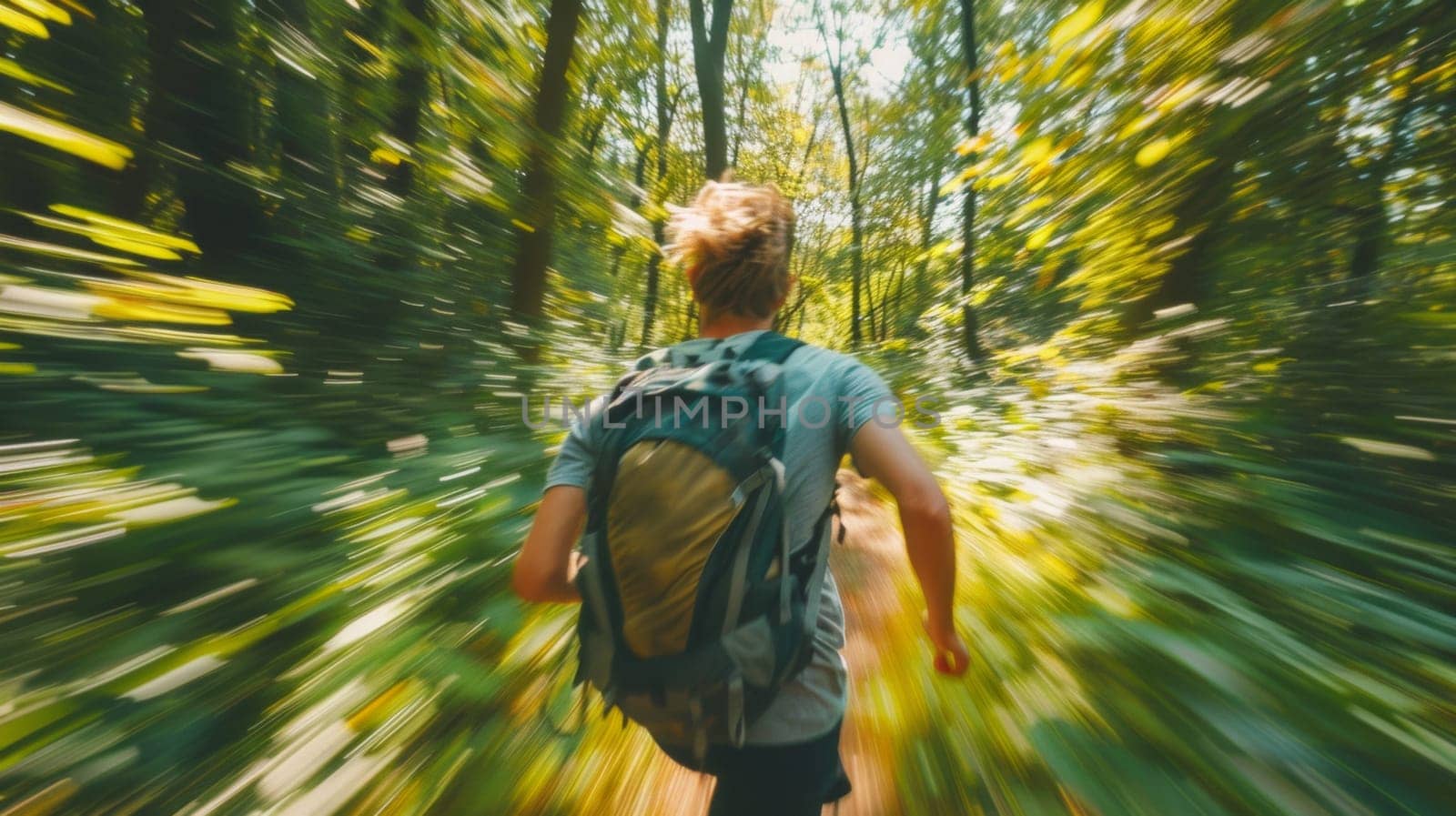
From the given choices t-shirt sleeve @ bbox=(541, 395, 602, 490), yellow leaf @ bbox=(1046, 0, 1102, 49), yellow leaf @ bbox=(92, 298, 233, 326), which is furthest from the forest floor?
yellow leaf @ bbox=(1046, 0, 1102, 49)

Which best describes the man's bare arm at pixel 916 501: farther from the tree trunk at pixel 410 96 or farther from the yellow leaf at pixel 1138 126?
the tree trunk at pixel 410 96

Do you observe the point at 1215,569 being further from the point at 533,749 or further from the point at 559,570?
the point at 533,749

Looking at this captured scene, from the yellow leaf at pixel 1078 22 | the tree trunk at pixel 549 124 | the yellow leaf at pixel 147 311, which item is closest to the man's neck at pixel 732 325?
the yellow leaf at pixel 147 311

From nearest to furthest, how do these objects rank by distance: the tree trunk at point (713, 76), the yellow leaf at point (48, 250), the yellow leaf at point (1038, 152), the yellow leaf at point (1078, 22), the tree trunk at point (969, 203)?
the yellow leaf at point (48, 250), the yellow leaf at point (1078, 22), the yellow leaf at point (1038, 152), the tree trunk at point (969, 203), the tree trunk at point (713, 76)

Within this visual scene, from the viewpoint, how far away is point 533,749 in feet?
6.33

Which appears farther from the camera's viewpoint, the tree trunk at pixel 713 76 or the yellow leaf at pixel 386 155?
the tree trunk at pixel 713 76

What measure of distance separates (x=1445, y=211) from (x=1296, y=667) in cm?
202

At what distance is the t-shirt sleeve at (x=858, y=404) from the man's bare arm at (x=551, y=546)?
0.56m

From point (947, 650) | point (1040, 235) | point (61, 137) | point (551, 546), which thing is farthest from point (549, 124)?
point (947, 650)

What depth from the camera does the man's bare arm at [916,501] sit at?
3.34 ft

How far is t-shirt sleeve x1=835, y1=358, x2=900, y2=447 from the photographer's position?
1059 millimetres

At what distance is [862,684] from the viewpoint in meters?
2.76

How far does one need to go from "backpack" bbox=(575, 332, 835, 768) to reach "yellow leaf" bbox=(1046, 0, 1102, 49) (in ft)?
7.70

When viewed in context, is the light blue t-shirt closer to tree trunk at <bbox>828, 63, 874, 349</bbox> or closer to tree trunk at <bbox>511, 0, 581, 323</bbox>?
tree trunk at <bbox>511, 0, 581, 323</bbox>
